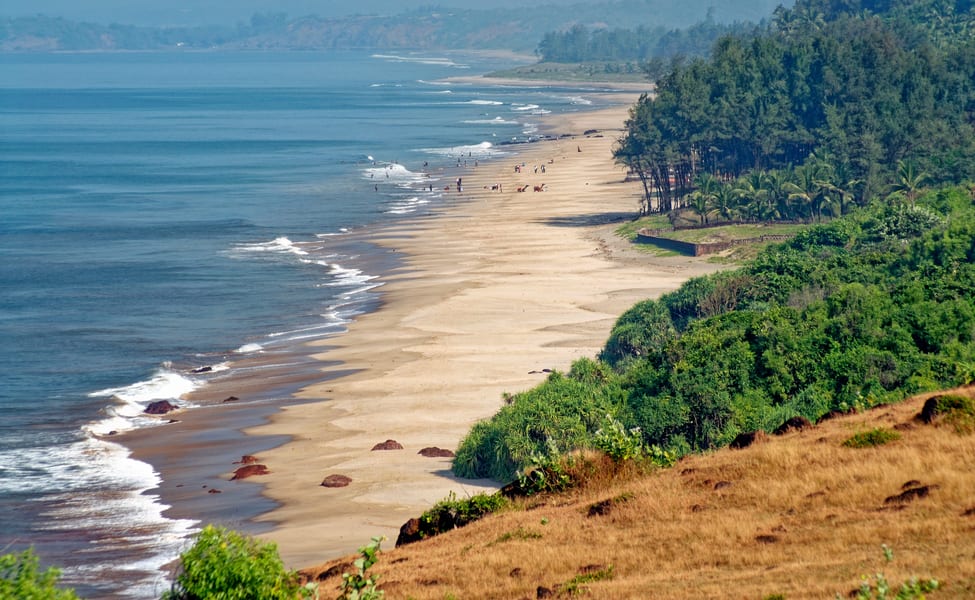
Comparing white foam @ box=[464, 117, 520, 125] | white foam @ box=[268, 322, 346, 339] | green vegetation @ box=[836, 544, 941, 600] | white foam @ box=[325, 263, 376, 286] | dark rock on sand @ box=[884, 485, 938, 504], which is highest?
green vegetation @ box=[836, 544, 941, 600]

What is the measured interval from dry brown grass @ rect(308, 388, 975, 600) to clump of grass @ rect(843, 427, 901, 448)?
0.18 meters

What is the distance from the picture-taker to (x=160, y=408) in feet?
147

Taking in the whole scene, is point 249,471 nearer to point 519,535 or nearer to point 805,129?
point 519,535

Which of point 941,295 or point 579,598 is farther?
point 941,295

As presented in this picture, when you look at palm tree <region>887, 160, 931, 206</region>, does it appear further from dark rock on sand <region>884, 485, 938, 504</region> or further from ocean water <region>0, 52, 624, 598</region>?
dark rock on sand <region>884, 485, 938, 504</region>

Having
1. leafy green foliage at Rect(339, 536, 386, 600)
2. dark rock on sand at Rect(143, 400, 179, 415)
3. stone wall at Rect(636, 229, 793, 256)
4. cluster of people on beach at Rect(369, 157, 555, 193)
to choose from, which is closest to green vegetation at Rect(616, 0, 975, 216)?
stone wall at Rect(636, 229, 793, 256)

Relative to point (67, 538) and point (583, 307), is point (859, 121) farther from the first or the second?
point (67, 538)

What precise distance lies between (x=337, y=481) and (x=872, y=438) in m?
17.8

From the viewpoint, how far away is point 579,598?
1670 centimetres

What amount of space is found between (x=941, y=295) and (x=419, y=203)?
7006 centimetres

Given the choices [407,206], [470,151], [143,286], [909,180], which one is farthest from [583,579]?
[470,151]

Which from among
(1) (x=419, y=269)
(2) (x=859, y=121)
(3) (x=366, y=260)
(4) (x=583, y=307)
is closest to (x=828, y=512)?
(4) (x=583, y=307)

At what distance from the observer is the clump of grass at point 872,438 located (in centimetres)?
2145

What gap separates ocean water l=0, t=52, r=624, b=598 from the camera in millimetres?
34375
